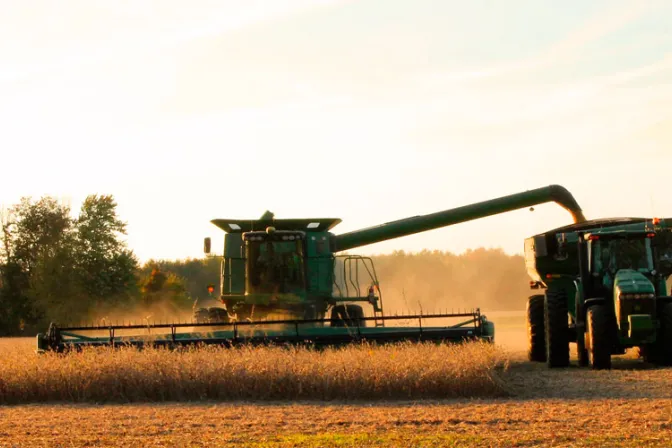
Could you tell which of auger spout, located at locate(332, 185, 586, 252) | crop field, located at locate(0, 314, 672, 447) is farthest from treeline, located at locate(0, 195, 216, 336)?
crop field, located at locate(0, 314, 672, 447)

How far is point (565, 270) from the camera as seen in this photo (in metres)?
17.1

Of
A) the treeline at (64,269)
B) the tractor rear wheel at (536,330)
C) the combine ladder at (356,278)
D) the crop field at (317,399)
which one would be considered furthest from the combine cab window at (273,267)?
the treeline at (64,269)

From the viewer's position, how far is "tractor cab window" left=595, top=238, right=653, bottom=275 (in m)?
15.3

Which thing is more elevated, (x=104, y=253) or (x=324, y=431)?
(x=104, y=253)

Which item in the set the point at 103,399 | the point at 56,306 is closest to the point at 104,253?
the point at 56,306

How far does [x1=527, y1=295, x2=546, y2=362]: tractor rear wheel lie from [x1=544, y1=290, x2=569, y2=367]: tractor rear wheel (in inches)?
53.9

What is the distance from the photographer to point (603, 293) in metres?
15.3

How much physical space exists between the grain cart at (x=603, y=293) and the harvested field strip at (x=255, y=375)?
2186 mm

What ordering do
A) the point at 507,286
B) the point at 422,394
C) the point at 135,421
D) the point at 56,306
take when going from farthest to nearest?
the point at 507,286 < the point at 56,306 < the point at 422,394 < the point at 135,421

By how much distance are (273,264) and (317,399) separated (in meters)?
5.96

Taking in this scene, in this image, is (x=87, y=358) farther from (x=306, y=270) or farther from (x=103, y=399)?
(x=306, y=270)

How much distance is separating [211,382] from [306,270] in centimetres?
582

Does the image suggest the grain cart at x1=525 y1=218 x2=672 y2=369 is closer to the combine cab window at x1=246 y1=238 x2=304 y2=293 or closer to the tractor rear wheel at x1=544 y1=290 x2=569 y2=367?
the tractor rear wheel at x1=544 y1=290 x2=569 y2=367

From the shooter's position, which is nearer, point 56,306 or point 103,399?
point 103,399
